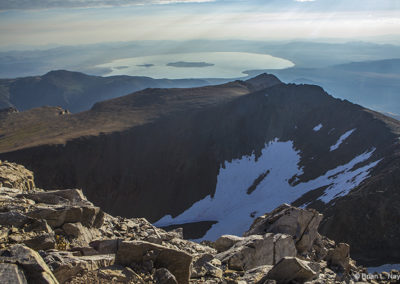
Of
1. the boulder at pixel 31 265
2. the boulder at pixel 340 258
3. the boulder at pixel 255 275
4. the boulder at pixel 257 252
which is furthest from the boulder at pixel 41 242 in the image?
the boulder at pixel 340 258

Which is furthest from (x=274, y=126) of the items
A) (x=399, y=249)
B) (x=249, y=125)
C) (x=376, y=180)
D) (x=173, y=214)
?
(x=399, y=249)

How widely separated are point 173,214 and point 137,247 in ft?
259

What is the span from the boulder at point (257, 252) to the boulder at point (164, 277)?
4624mm

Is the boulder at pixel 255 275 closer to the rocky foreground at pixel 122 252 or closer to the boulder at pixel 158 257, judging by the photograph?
the rocky foreground at pixel 122 252

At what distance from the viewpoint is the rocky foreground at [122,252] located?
9.01 meters

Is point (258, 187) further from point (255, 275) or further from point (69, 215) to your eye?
point (255, 275)

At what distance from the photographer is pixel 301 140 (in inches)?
4075

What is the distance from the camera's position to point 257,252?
15812 mm

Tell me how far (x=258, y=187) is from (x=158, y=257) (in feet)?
275

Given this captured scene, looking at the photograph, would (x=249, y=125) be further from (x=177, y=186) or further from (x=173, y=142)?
(x=177, y=186)

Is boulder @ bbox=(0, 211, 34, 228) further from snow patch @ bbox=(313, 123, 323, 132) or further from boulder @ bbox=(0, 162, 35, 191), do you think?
snow patch @ bbox=(313, 123, 323, 132)

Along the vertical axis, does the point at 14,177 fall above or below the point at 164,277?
below

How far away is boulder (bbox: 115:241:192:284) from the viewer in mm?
10180

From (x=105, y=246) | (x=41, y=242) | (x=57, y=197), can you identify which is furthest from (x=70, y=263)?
(x=57, y=197)
